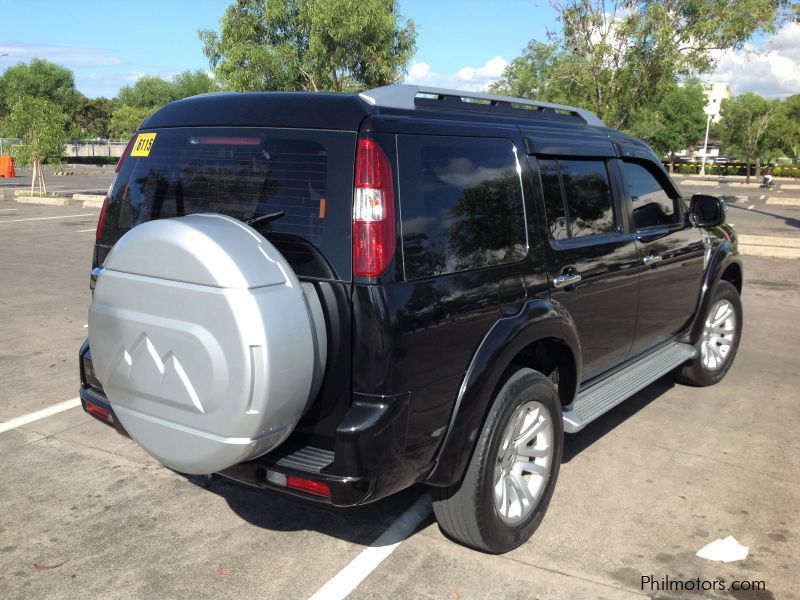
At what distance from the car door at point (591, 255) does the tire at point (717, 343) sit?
4.89 feet

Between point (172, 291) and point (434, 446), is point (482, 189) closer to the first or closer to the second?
point (434, 446)

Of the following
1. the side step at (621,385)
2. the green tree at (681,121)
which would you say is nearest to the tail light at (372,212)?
the side step at (621,385)

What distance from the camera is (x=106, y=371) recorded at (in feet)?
9.57

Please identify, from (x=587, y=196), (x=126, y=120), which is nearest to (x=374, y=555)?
(x=587, y=196)

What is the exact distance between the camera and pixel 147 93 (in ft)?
270

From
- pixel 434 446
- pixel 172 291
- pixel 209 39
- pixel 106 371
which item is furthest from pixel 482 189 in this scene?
pixel 209 39

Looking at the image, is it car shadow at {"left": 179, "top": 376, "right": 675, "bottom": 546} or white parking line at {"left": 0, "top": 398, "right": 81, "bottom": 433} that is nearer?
car shadow at {"left": 179, "top": 376, "right": 675, "bottom": 546}

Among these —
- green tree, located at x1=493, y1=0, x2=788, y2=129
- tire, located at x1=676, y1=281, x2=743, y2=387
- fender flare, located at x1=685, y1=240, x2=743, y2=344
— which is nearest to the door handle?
fender flare, located at x1=685, y1=240, x2=743, y2=344

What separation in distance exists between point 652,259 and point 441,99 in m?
1.95

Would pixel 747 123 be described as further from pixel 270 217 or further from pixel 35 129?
pixel 270 217

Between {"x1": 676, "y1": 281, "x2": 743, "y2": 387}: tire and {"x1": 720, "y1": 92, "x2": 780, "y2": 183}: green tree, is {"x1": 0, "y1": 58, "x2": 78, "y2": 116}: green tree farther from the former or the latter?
{"x1": 676, "y1": 281, "x2": 743, "y2": 387}: tire

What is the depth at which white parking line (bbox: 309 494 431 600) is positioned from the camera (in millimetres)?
3139

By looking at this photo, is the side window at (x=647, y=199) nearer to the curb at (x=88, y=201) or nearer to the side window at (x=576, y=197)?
the side window at (x=576, y=197)

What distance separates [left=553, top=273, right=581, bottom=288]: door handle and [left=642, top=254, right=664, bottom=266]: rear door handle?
0.91 metres
